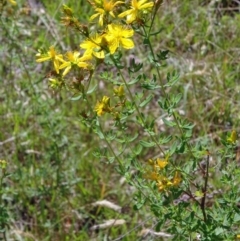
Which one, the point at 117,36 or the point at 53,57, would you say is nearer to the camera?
the point at 117,36

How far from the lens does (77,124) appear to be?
3049 mm

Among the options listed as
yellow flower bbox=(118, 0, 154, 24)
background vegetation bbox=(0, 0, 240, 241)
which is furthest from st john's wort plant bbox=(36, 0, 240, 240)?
background vegetation bbox=(0, 0, 240, 241)

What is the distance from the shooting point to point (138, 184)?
6.17 feet

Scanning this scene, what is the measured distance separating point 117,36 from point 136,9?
9cm

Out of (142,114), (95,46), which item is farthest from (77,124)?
(95,46)

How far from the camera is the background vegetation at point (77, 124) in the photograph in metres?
2.71

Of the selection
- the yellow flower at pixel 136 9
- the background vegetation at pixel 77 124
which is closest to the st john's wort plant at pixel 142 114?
the yellow flower at pixel 136 9

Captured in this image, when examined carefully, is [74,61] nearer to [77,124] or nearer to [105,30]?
[105,30]

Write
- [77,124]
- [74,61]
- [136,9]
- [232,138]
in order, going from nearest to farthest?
[136,9] < [74,61] < [232,138] < [77,124]

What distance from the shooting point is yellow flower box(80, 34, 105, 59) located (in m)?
1.55

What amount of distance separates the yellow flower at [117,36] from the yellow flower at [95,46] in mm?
26

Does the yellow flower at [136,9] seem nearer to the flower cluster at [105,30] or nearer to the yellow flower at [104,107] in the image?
the flower cluster at [105,30]

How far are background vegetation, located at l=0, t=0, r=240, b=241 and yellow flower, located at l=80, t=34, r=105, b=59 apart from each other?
1.02 metres

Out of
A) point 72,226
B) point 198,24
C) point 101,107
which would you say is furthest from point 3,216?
point 198,24
